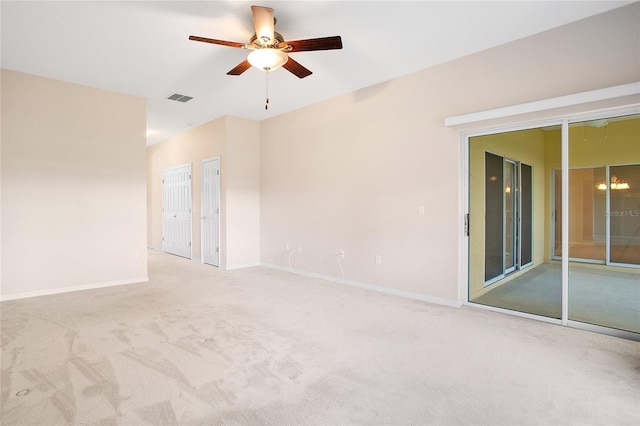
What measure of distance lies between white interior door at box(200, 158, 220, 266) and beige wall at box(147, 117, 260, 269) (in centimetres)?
16

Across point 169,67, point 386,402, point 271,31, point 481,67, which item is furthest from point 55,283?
point 481,67

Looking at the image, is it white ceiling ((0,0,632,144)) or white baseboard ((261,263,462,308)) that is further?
white baseboard ((261,263,462,308))

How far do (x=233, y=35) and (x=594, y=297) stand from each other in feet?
15.0

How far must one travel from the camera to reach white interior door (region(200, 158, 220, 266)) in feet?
21.1

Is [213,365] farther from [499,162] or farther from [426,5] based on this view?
[499,162]

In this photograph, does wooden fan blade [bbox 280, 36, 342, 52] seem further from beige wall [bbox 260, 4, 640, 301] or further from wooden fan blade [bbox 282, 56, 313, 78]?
beige wall [bbox 260, 4, 640, 301]

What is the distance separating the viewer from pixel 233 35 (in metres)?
3.35

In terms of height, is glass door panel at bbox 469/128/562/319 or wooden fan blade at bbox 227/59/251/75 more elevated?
wooden fan blade at bbox 227/59/251/75

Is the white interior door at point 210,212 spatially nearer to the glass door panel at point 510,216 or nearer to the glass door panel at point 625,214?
the glass door panel at point 510,216

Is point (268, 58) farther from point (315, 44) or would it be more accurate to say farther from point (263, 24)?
point (315, 44)

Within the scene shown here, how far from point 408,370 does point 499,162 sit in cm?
318

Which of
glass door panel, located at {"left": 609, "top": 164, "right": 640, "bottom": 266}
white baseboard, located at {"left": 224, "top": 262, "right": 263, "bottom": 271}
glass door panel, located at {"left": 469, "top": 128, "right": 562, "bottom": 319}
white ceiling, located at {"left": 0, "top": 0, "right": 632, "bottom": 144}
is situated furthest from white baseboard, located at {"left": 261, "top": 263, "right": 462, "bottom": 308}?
white ceiling, located at {"left": 0, "top": 0, "right": 632, "bottom": 144}

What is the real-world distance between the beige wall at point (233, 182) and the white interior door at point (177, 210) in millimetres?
304

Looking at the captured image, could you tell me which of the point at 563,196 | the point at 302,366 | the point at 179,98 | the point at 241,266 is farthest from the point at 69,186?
the point at 563,196
